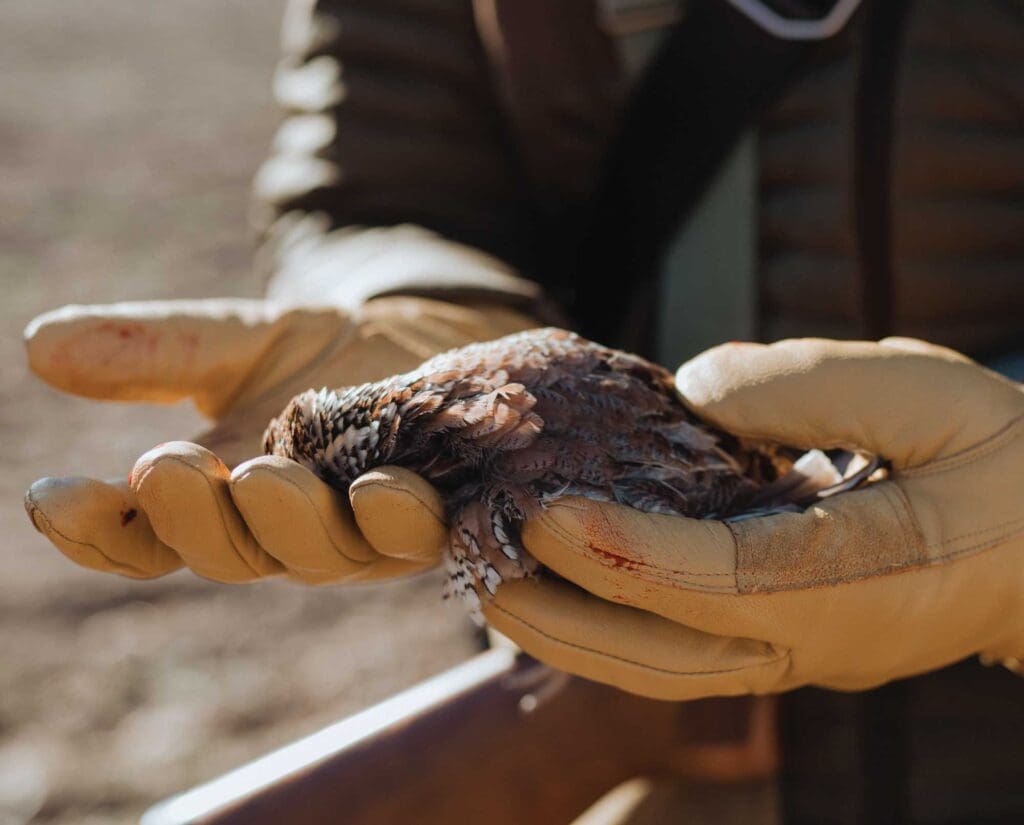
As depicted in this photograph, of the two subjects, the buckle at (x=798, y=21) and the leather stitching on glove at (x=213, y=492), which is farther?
the buckle at (x=798, y=21)

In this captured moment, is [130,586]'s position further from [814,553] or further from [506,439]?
[814,553]

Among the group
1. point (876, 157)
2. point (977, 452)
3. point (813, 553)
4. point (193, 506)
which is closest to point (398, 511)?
point (193, 506)

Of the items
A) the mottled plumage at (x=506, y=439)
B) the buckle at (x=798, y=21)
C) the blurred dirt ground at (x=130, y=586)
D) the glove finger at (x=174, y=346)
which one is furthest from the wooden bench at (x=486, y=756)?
the blurred dirt ground at (x=130, y=586)

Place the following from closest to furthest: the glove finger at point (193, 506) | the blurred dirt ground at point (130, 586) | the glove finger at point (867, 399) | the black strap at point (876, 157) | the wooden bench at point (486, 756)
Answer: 1. the glove finger at point (193, 506)
2. the glove finger at point (867, 399)
3. the wooden bench at point (486, 756)
4. the black strap at point (876, 157)
5. the blurred dirt ground at point (130, 586)

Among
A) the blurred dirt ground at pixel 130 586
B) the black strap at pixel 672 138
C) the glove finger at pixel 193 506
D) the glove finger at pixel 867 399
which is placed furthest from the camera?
the blurred dirt ground at pixel 130 586

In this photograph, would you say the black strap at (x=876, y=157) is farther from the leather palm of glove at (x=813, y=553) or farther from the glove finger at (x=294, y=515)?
the glove finger at (x=294, y=515)

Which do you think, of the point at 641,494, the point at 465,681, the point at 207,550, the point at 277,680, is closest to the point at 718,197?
the point at 641,494

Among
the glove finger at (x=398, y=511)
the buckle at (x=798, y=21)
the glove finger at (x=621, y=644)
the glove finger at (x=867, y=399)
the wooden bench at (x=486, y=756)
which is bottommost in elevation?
the wooden bench at (x=486, y=756)
